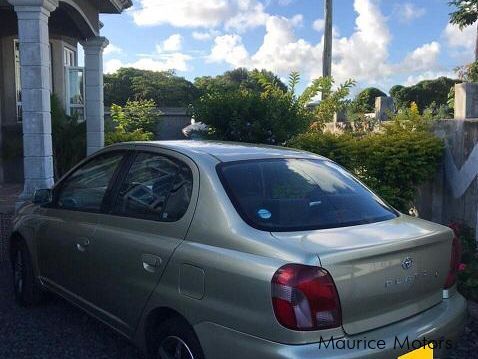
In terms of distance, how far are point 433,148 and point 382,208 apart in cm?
342

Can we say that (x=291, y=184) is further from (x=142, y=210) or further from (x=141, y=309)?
(x=141, y=309)

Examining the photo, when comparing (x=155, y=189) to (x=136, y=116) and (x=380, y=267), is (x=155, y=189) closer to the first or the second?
(x=380, y=267)

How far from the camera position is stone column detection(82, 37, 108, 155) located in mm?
9625

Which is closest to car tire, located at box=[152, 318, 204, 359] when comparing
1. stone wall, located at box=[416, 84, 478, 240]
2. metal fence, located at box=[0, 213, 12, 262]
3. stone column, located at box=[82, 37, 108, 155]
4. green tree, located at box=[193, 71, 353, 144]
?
metal fence, located at box=[0, 213, 12, 262]

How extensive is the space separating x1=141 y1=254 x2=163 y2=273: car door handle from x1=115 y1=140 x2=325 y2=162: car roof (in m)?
0.65

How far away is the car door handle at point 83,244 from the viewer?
370 centimetres

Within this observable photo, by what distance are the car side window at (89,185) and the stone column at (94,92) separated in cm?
557

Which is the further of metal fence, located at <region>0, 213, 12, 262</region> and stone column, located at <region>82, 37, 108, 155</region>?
stone column, located at <region>82, 37, 108, 155</region>

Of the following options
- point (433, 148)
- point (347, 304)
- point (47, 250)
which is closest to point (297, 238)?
point (347, 304)

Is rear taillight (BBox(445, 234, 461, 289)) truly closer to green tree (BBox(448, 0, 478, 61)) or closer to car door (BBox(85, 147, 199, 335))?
car door (BBox(85, 147, 199, 335))

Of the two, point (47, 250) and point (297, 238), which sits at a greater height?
point (297, 238)

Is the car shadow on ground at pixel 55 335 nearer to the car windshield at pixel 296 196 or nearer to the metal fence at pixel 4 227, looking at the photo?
the metal fence at pixel 4 227

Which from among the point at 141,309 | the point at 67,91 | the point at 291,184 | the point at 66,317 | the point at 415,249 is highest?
the point at 67,91

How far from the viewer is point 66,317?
14.7 ft
